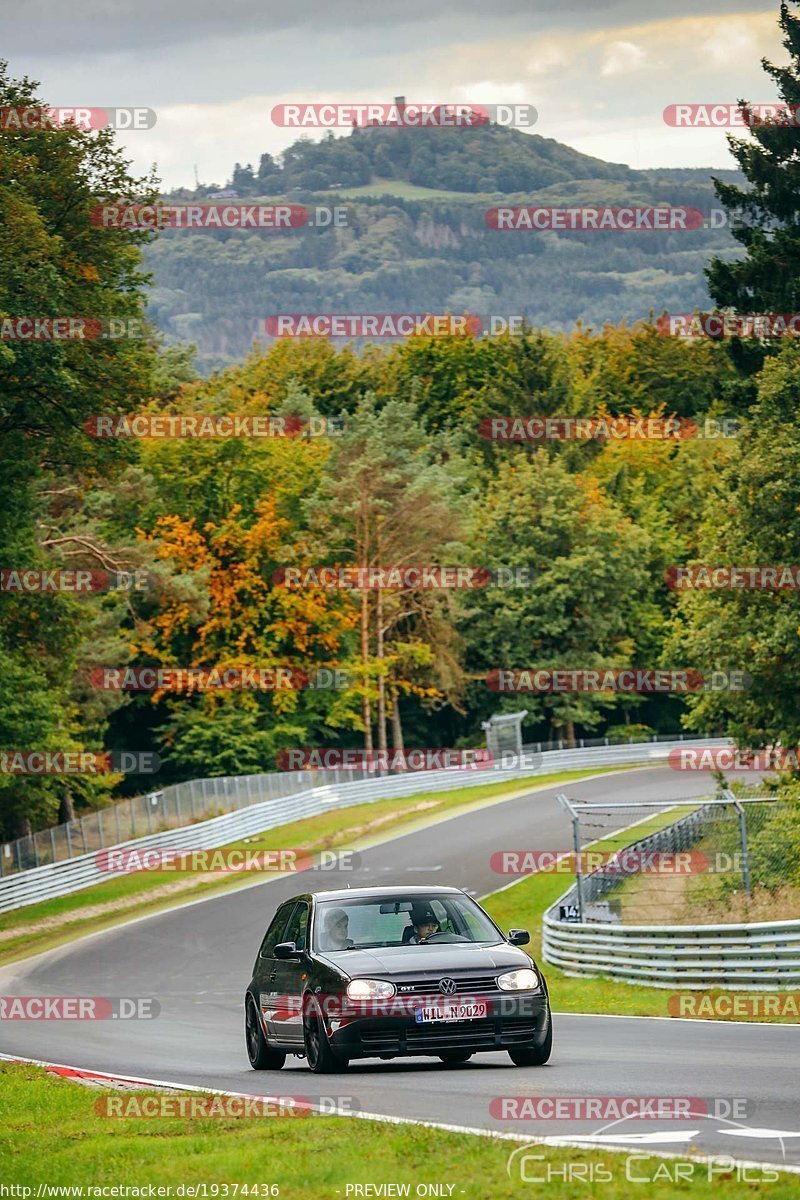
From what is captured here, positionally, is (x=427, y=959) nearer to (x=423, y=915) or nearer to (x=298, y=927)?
(x=423, y=915)

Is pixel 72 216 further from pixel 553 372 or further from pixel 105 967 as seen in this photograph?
pixel 553 372

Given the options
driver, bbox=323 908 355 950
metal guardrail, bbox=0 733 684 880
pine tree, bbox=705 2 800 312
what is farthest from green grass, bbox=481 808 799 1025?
pine tree, bbox=705 2 800 312

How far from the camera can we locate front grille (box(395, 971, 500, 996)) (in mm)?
12727

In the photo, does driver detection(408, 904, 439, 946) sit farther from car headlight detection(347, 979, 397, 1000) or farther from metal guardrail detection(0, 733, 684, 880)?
metal guardrail detection(0, 733, 684, 880)

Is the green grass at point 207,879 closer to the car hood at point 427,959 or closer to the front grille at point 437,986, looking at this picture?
the car hood at point 427,959

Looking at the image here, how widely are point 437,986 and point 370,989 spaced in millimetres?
481

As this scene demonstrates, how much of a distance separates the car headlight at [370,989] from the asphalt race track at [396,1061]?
2.00 ft

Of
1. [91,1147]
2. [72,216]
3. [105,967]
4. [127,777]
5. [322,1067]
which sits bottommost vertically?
[127,777]

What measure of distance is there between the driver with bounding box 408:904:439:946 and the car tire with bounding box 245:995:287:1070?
1.75 m

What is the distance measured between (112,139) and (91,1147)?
101ft

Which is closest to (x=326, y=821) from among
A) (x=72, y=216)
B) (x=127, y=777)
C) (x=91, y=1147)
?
(x=127, y=777)

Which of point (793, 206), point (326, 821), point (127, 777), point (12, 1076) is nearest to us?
point (12, 1076)

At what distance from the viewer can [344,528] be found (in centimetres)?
7800

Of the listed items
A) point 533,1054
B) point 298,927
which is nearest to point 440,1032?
point 533,1054
